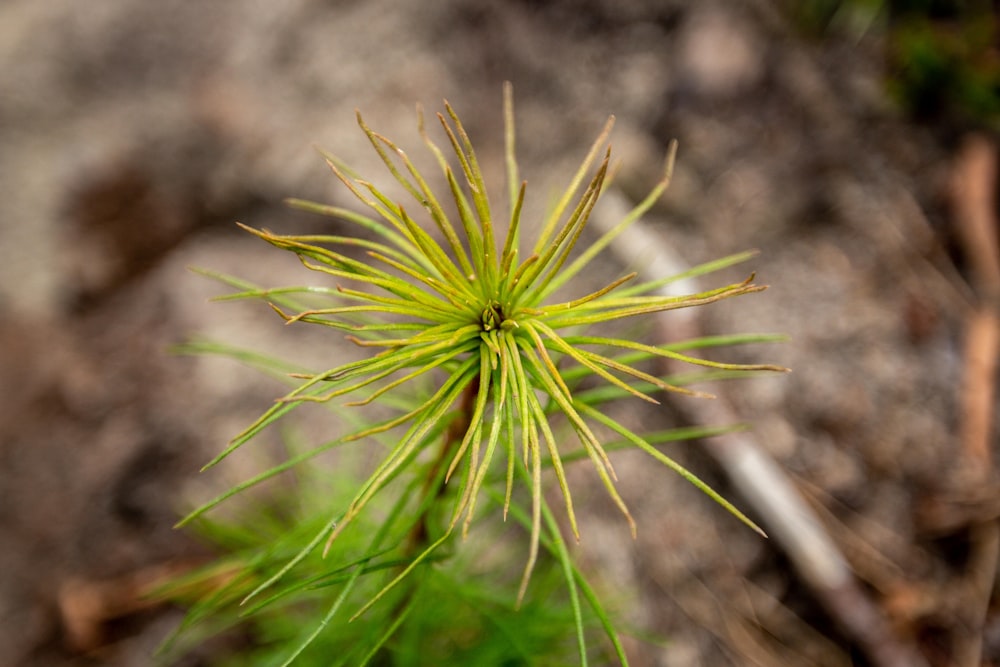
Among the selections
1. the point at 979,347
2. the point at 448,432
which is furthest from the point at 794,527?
the point at 448,432

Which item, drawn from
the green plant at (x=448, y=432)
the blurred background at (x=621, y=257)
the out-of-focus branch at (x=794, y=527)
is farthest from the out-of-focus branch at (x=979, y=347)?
the green plant at (x=448, y=432)

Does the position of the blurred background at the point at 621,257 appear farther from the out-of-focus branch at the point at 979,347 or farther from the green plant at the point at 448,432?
the green plant at the point at 448,432

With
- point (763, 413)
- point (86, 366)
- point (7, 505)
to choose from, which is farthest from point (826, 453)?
point (7, 505)

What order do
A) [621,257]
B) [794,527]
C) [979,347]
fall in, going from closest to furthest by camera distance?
[794,527]
[979,347]
[621,257]

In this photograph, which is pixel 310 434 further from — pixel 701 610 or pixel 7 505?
pixel 701 610

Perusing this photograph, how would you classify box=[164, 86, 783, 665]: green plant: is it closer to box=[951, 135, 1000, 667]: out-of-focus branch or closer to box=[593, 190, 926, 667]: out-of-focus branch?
box=[593, 190, 926, 667]: out-of-focus branch

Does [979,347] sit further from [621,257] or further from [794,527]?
[621,257]
